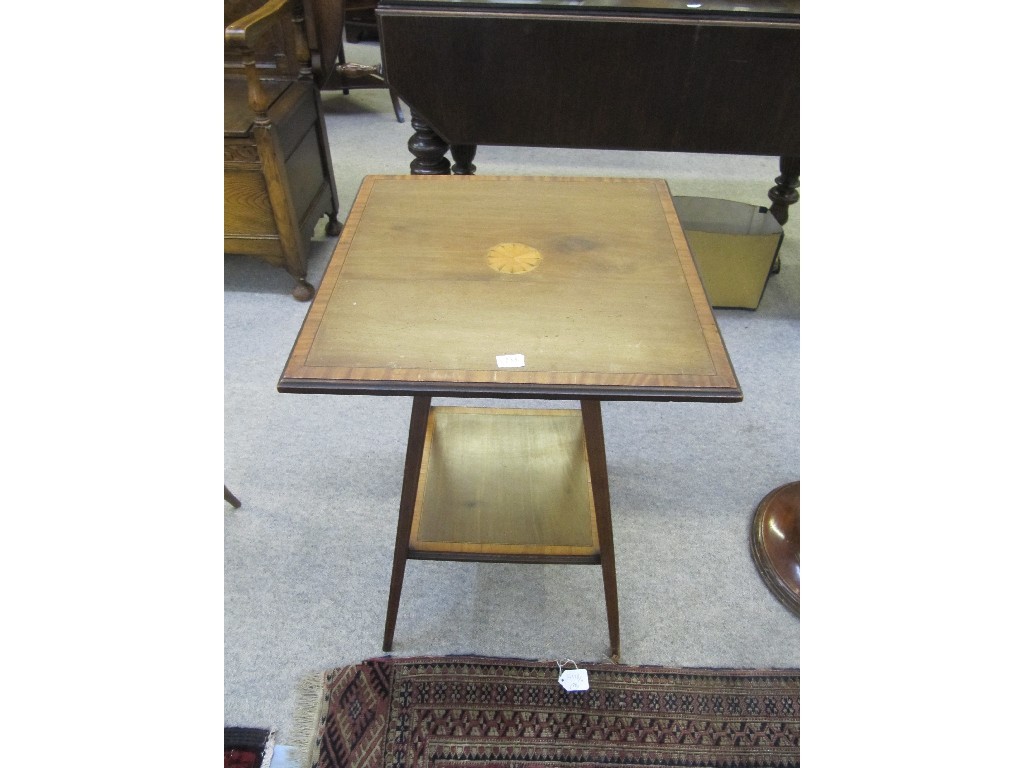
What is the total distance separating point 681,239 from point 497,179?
370mm

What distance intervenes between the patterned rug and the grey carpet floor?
4 centimetres

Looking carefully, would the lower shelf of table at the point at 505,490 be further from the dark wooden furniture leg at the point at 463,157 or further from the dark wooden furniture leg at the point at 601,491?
the dark wooden furniture leg at the point at 463,157

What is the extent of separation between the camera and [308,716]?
1005 millimetres

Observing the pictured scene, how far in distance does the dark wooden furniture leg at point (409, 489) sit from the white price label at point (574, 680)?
12.1 inches

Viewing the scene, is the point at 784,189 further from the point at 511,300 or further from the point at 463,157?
the point at 511,300

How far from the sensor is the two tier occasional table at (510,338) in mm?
719

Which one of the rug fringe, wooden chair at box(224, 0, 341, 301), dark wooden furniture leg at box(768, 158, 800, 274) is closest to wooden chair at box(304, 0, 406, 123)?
wooden chair at box(224, 0, 341, 301)

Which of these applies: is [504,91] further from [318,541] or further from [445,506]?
[318,541]

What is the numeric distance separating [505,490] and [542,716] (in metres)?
0.38

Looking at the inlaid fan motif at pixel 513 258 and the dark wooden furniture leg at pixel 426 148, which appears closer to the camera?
the inlaid fan motif at pixel 513 258

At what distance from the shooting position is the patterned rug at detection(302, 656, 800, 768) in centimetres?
98

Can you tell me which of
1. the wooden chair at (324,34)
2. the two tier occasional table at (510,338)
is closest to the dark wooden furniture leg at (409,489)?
the two tier occasional table at (510,338)

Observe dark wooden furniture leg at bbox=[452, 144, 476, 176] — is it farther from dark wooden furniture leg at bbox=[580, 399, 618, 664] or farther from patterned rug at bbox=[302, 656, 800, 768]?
patterned rug at bbox=[302, 656, 800, 768]

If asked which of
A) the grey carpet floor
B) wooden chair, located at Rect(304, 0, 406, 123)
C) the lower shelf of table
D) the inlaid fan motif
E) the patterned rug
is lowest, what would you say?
the patterned rug
